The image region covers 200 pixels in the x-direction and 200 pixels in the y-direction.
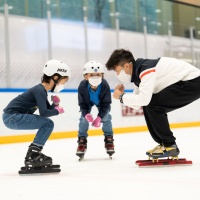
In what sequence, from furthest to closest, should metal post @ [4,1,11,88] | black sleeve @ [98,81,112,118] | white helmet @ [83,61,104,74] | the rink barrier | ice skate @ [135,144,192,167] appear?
metal post @ [4,1,11,88]
the rink barrier
black sleeve @ [98,81,112,118]
white helmet @ [83,61,104,74]
ice skate @ [135,144,192,167]

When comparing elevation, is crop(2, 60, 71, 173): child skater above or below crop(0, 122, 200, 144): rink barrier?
above

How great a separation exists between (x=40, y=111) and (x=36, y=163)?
1.19 feet

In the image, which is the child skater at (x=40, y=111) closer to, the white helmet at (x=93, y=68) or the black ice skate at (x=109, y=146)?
the white helmet at (x=93, y=68)

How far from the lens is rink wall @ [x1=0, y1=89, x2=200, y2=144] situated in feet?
19.7

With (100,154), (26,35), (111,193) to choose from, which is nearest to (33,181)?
(111,193)

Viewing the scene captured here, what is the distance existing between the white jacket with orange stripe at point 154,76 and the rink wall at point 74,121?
11.5 ft

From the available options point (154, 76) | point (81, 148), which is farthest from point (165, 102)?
point (81, 148)

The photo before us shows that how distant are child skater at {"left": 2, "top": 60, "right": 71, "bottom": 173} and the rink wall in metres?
3.28

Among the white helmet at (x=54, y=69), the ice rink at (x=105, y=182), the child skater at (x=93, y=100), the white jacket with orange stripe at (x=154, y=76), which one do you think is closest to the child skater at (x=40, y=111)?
the white helmet at (x=54, y=69)

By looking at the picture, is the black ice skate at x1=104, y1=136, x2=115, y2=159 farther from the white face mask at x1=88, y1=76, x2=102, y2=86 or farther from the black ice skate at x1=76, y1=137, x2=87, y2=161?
the white face mask at x1=88, y1=76, x2=102, y2=86

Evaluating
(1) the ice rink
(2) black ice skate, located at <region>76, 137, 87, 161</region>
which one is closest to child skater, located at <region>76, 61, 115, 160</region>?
(2) black ice skate, located at <region>76, 137, 87, 161</region>

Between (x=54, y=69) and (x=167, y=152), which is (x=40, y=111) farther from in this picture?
(x=167, y=152)

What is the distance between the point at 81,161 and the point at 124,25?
20.3ft

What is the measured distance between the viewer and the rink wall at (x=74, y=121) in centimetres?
600
